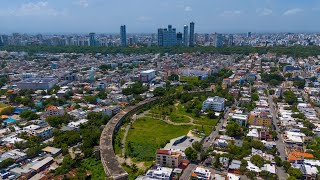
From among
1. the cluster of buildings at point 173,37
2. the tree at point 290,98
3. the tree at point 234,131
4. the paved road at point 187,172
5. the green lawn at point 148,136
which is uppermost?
the cluster of buildings at point 173,37

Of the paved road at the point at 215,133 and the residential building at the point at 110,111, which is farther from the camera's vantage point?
the residential building at the point at 110,111

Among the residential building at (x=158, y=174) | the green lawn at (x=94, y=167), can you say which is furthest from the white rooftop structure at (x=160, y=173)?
the green lawn at (x=94, y=167)

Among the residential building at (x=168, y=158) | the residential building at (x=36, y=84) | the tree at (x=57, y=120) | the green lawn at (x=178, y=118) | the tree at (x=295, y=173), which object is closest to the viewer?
the tree at (x=295, y=173)

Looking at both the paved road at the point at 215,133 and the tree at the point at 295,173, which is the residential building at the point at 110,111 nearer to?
the paved road at the point at 215,133

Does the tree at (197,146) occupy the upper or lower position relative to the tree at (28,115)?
lower

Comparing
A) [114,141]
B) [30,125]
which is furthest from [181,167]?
[30,125]

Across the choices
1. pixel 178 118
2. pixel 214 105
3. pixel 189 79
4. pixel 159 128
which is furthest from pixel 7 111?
pixel 189 79

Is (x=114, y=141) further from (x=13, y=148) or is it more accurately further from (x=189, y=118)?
(x=189, y=118)
